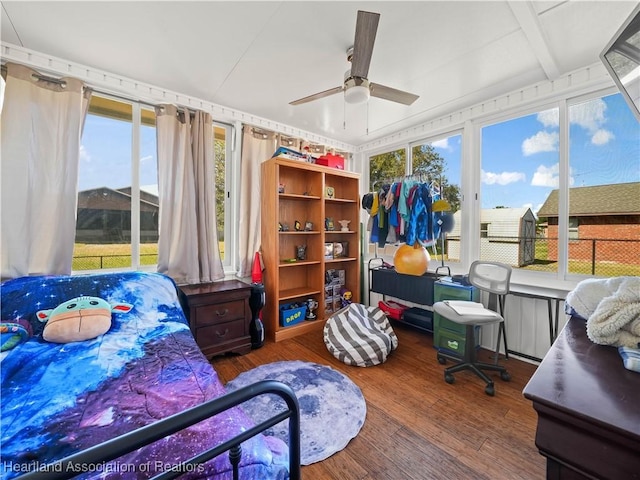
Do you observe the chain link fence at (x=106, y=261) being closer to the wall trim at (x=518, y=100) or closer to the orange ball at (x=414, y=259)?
the orange ball at (x=414, y=259)

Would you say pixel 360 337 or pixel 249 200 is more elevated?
pixel 249 200

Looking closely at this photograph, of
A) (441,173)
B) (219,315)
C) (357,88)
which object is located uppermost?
(357,88)

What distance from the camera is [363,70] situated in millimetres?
1704

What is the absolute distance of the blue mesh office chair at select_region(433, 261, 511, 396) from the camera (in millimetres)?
2016

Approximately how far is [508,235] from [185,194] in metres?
3.33

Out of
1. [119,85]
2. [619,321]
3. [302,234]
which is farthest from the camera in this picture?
[302,234]

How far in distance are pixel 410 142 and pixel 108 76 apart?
3356mm

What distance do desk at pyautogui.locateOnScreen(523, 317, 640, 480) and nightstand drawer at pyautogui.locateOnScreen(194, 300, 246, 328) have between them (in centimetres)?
231

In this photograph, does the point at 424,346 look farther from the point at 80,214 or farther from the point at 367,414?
the point at 80,214

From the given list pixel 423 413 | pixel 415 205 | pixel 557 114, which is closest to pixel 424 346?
pixel 423 413

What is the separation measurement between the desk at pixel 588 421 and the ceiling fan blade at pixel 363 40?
64.2 inches

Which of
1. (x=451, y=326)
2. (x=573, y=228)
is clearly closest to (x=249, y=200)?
(x=451, y=326)

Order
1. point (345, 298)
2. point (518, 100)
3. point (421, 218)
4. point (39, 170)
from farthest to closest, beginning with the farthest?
point (345, 298), point (421, 218), point (518, 100), point (39, 170)

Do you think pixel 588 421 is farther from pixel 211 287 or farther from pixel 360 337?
pixel 211 287
